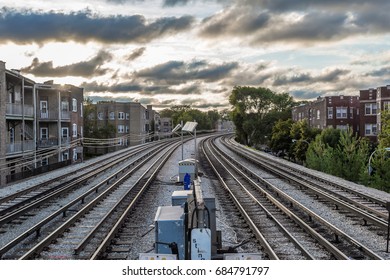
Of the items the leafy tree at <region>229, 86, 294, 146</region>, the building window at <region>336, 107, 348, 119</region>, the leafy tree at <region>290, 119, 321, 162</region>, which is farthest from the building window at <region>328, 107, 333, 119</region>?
the leafy tree at <region>229, 86, 294, 146</region>

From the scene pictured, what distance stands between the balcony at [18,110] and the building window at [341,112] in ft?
96.1

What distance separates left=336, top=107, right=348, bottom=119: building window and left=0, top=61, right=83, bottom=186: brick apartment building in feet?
79.0

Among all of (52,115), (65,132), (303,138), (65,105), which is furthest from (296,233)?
(303,138)

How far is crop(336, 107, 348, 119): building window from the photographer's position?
46.8m

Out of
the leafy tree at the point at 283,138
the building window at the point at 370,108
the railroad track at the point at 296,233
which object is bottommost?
the railroad track at the point at 296,233

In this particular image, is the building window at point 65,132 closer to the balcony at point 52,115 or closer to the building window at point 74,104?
the balcony at point 52,115

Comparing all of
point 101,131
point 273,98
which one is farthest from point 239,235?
point 273,98

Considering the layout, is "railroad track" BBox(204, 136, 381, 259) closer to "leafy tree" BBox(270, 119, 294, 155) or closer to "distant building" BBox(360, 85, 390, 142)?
"distant building" BBox(360, 85, 390, 142)

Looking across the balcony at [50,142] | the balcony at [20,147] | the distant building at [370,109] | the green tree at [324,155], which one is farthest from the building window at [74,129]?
the distant building at [370,109]

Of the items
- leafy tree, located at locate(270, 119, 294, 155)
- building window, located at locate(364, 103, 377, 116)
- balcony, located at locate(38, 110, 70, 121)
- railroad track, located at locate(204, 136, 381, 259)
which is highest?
building window, located at locate(364, 103, 377, 116)

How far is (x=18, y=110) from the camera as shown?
2645 centimetres

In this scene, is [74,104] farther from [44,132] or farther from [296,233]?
[296,233]

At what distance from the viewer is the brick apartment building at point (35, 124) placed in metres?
23.6
